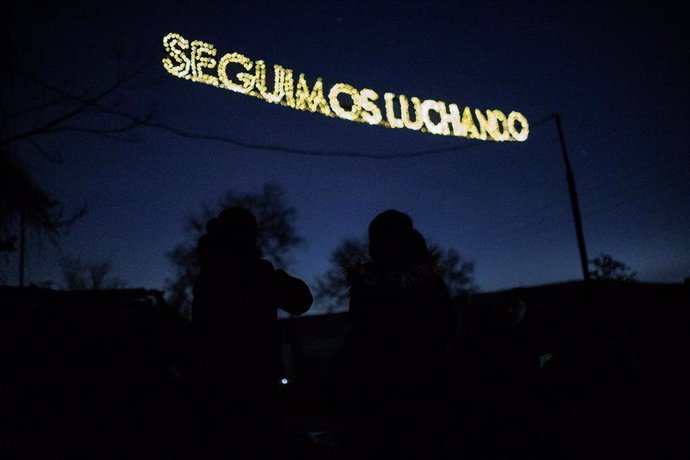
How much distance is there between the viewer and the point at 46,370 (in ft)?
16.5

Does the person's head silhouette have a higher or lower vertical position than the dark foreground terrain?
higher

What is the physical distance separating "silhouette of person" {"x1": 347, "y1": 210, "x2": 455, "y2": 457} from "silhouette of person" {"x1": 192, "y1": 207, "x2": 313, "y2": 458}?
18.3 inches

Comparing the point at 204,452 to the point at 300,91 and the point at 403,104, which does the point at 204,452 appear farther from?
the point at 403,104

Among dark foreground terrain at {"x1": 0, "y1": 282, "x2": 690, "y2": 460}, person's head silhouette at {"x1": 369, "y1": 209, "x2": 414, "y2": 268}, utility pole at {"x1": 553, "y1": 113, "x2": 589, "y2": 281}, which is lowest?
dark foreground terrain at {"x1": 0, "y1": 282, "x2": 690, "y2": 460}

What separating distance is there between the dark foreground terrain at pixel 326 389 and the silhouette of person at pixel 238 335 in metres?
0.16

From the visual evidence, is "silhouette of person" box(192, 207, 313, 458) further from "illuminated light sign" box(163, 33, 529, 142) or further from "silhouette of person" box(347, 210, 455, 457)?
"illuminated light sign" box(163, 33, 529, 142)

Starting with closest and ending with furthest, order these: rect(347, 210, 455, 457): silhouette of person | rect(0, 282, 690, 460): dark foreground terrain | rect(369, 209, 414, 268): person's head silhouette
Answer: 1. rect(347, 210, 455, 457): silhouette of person
2. rect(369, 209, 414, 268): person's head silhouette
3. rect(0, 282, 690, 460): dark foreground terrain

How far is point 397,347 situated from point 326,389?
47 cm

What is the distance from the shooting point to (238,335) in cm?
248

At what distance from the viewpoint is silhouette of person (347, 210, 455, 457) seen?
6.95 feet

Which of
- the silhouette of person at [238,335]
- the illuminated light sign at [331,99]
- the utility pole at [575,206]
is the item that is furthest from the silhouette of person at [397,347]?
the utility pole at [575,206]

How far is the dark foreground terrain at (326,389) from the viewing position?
2.51 metres

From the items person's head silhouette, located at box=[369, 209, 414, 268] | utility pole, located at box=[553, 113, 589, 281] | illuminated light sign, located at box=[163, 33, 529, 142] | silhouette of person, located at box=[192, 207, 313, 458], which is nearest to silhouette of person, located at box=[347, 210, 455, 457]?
person's head silhouette, located at box=[369, 209, 414, 268]

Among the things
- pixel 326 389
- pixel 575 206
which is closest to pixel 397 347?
pixel 326 389
